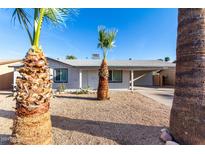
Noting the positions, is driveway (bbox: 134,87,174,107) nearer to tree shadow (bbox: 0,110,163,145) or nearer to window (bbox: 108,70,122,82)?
window (bbox: 108,70,122,82)

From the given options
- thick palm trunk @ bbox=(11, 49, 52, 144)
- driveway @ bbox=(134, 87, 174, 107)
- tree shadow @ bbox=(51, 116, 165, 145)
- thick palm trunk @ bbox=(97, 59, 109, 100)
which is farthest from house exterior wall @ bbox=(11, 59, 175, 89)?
thick palm trunk @ bbox=(11, 49, 52, 144)

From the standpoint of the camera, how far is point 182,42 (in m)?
4.28

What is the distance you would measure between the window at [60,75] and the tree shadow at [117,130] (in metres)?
13.0

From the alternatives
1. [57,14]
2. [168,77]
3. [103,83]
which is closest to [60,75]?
[103,83]

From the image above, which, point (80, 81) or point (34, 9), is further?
point (80, 81)

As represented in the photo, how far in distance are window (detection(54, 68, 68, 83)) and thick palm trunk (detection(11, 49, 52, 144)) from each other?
1652 centimetres

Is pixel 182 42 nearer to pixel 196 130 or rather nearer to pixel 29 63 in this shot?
pixel 196 130

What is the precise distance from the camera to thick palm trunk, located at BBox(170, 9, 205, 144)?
385 cm

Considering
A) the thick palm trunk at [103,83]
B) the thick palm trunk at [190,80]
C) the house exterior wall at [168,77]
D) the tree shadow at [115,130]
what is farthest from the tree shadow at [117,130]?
the house exterior wall at [168,77]

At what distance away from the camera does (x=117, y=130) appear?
19.5ft

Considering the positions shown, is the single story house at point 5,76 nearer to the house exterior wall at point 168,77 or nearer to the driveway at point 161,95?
the driveway at point 161,95

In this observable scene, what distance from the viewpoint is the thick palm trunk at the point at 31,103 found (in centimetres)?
356
